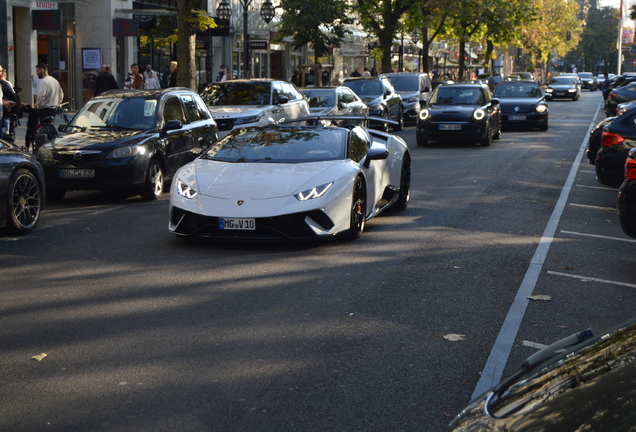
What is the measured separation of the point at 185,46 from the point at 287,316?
1636cm

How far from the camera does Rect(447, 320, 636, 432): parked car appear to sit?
1.90m

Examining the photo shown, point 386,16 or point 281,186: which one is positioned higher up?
point 386,16

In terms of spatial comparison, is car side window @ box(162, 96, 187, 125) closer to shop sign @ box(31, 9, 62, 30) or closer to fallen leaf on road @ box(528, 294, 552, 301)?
fallen leaf on road @ box(528, 294, 552, 301)

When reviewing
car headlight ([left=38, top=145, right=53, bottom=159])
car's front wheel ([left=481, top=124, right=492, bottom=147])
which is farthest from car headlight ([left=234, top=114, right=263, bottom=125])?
car's front wheel ([left=481, top=124, right=492, bottom=147])

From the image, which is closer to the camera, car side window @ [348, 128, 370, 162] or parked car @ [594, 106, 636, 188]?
car side window @ [348, 128, 370, 162]

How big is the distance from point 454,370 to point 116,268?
3.96 metres

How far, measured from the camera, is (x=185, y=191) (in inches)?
350

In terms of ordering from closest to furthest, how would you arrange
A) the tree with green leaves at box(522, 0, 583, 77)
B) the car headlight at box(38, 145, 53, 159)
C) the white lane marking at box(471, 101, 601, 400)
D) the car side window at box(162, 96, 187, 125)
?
the white lane marking at box(471, 101, 601, 400) < the car headlight at box(38, 145, 53, 159) < the car side window at box(162, 96, 187, 125) < the tree with green leaves at box(522, 0, 583, 77)

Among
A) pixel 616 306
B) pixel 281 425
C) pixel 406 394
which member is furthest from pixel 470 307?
pixel 281 425

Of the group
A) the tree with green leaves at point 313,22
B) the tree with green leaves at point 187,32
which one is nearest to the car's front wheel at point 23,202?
the tree with green leaves at point 187,32

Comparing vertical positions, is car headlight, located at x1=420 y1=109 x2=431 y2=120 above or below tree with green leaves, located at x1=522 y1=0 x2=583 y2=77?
below

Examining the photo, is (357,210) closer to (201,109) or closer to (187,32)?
(201,109)

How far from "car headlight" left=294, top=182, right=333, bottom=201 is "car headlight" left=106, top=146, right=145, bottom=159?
438 cm

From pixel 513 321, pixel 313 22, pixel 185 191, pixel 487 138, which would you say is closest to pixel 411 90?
pixel 313 22
